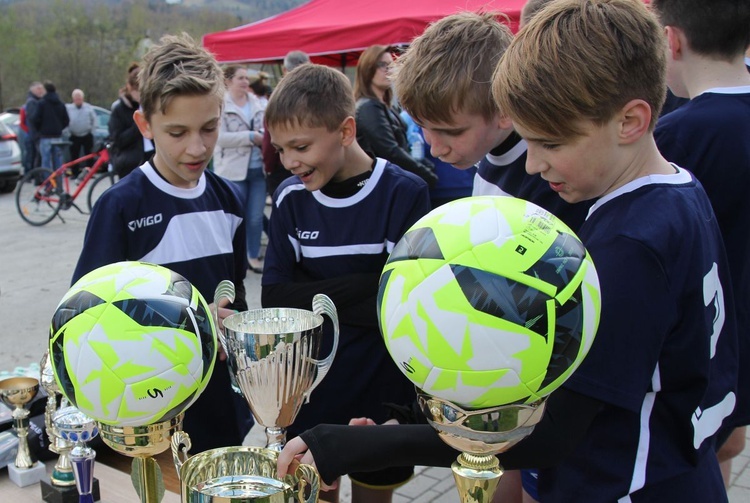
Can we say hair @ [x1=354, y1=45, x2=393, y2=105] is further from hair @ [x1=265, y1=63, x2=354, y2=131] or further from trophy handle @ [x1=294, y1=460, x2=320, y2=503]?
trophy handle @ [x1=294, y1=460, x2=320, y2=503]

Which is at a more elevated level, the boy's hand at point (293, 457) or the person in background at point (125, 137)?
the boy's hand at point (293, 457)

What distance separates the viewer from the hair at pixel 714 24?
1.90 metres

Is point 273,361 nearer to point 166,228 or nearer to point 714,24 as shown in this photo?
point 166,228

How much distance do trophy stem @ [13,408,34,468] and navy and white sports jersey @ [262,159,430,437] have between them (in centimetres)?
71

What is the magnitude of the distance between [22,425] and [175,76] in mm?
975

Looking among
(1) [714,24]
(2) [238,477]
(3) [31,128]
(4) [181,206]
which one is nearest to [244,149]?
(4) [181,206]

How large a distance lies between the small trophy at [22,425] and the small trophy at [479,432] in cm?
117

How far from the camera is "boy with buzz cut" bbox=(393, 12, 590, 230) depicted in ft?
5.18

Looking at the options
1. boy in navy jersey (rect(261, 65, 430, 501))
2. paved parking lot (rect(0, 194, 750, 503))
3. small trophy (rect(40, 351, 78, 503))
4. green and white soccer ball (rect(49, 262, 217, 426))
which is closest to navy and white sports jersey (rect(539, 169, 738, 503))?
green and white soccer ball (rect(49, 262, 217, 426))

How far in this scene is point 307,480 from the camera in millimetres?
1097

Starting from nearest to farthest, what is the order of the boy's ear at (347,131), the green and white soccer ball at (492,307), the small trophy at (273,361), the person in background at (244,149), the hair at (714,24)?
the green and white soccer ball at (492,307) < the small trophy at (273,361) < the hair at (714,24) < the boy's ear at (347,131) < the person in background at (244,149)

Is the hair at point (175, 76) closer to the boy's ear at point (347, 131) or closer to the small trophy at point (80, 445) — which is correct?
the boy's ear at point (347, 131)

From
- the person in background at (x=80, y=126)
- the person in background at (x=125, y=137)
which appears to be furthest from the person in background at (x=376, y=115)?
the person in background at (x=80, y=126)

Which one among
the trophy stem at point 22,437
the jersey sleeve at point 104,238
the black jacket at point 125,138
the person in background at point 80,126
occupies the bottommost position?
the person in background at point 80,126
